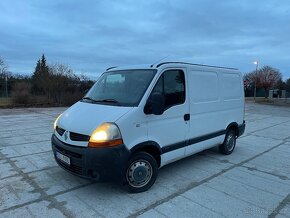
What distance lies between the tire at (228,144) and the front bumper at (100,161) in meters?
3.28

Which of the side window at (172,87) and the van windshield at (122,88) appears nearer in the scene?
the van windshield at (122,88)

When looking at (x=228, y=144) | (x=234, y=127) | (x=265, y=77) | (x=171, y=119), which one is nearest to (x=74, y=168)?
(x=171, y=119)

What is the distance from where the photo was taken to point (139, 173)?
3900mm

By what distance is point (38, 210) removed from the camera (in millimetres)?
3346

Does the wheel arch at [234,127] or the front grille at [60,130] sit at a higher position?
the front grille at [60,130]

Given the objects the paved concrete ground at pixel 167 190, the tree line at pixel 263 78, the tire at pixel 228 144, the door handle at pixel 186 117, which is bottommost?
the paved concrete ground at pixel 167 190

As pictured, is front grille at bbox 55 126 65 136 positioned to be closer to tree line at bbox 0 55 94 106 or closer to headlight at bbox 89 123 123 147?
headlight at bbox 89 123 123 147

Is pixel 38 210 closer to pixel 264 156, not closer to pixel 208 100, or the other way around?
pixel 208 100

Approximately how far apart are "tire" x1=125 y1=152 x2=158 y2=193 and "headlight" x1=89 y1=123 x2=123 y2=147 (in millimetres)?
436

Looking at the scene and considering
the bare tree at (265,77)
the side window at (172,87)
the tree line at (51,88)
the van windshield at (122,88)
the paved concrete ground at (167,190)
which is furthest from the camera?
the bare tree at (265,77)

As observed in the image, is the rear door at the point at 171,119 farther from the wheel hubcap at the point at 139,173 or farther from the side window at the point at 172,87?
the wheel hubcap at the point at 139,173

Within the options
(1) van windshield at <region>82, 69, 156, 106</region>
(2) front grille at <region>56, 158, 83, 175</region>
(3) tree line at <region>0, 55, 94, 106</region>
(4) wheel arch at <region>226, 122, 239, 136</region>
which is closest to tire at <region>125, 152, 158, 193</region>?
(2) front grille at <region>56, 158, 83, 175</region>

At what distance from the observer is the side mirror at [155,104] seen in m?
3.81

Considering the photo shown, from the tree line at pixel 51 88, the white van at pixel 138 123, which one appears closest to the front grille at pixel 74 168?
the white van at pixel 138 123
